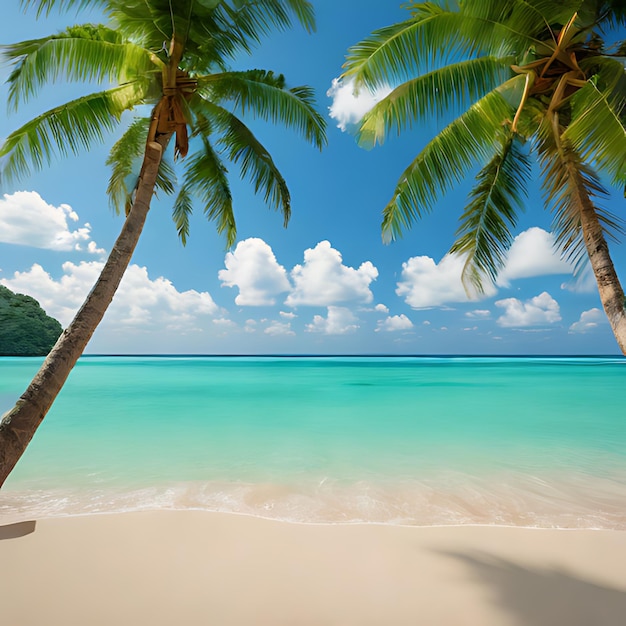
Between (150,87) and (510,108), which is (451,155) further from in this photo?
(150,87)

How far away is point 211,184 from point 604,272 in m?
6.01

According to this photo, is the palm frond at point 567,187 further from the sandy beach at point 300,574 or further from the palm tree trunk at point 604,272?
the sandy beach at point 300,574

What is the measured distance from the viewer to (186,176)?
712 centimetres

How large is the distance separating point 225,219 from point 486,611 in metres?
6.84

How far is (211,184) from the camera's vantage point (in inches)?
283

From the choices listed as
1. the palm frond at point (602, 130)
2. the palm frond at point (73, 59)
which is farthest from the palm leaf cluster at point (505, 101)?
the palm frond at point (73, 59)

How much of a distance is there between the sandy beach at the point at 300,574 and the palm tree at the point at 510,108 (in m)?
1.85

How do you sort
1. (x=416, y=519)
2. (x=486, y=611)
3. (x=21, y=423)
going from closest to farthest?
(x=486, y=611) → (x=21, y=423) → (x=416, y=519)

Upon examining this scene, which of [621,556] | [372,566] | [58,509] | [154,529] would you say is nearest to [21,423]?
[154,529]

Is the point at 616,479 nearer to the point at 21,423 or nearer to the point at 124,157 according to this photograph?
the point at 21,423

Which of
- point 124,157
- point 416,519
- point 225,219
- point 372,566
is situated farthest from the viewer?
point 225,219

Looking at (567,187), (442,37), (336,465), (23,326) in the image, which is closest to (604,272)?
(567,187)

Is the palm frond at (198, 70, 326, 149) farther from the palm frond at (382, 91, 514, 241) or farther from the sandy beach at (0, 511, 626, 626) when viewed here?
the sandy beach at (0, 511, 626, 626)

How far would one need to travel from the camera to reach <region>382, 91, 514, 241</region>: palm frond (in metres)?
4.79
